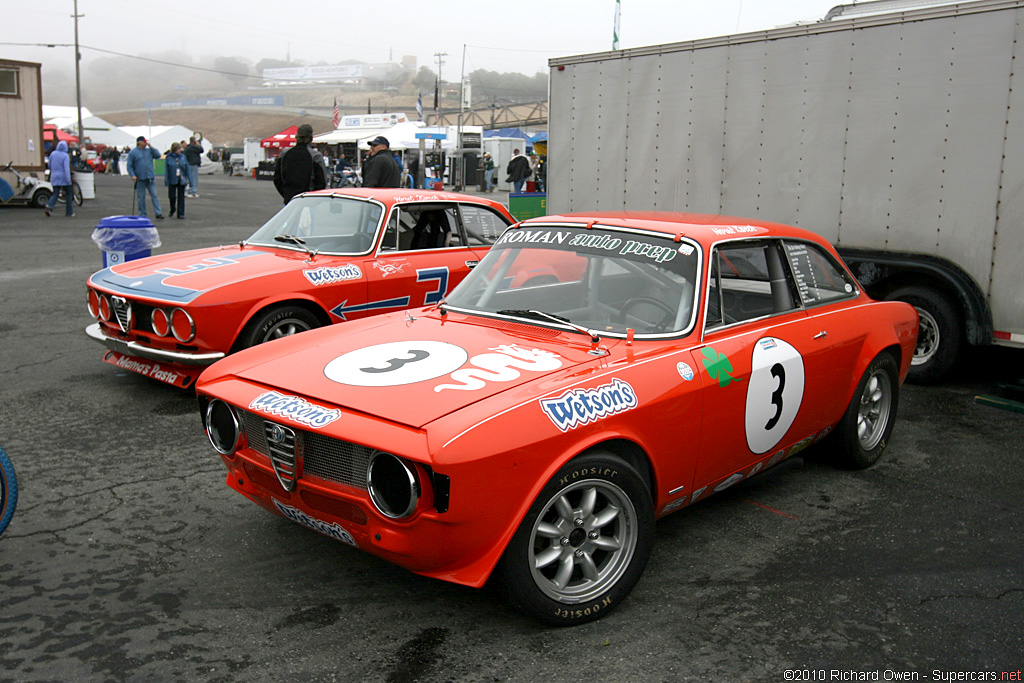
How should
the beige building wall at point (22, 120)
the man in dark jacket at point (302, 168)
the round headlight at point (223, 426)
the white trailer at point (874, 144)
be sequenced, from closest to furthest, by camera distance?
1. the round headlight at point (223, 426)
2. the white trailer at point (874, 144)
3. the man in dark jacket at point (302, 168)
4. the beige building wall at point (22, 120)

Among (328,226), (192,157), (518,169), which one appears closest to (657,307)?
(328,226)

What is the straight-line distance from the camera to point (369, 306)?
6371 millimetres

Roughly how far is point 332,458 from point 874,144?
17.9ft

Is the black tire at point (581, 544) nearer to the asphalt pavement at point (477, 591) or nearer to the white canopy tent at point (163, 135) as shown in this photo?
the asphalt pavement at point (477, 591)

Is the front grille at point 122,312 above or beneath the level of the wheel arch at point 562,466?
above

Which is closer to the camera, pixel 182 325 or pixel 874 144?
pixel 182 325

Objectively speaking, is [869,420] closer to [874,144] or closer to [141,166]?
[874,144]

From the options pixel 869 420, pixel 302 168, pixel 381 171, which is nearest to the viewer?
pixel 869 420

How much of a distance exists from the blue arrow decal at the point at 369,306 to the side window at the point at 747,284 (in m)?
3.08

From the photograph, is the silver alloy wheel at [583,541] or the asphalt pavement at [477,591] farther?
the silver alloy wheel at [583,541]

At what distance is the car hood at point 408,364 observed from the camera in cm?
301

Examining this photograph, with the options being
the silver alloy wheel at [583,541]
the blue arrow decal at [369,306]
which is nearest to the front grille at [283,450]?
the silver alloy wheel at [583,541]

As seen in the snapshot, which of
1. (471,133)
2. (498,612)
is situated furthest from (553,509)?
(471,133)

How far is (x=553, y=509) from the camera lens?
305cm
